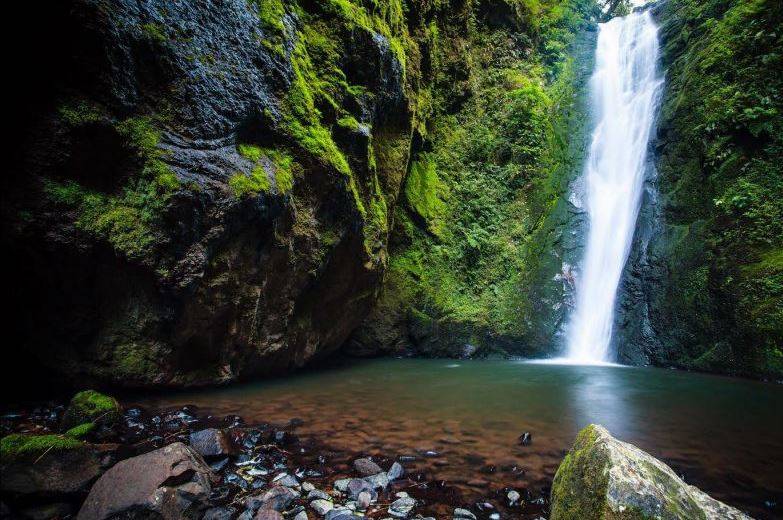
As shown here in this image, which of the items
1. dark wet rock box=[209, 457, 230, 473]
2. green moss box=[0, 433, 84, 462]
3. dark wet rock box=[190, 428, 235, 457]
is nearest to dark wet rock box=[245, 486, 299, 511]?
dark wet rock box=[209, 457, 230, 473]

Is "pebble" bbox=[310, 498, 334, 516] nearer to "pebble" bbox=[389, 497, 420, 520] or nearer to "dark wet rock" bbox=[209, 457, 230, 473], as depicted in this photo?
"pebble" bbox=[389, 497, 420, 520]

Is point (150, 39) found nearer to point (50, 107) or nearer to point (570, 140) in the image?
point (50, 107)

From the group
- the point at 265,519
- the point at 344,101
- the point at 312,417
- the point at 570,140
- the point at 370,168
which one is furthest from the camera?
the point at 570,140

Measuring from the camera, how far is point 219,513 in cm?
230

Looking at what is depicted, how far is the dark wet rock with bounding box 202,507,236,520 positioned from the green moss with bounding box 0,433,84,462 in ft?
3.49

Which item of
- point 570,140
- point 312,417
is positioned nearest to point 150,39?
point 312,417

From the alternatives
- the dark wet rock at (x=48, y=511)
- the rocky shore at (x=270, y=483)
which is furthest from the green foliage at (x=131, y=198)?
the dark wet rock at (x=48, y=511)

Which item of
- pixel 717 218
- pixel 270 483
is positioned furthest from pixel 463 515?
pixel 717 218

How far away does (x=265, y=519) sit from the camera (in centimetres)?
225

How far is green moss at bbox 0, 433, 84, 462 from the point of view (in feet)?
7.38

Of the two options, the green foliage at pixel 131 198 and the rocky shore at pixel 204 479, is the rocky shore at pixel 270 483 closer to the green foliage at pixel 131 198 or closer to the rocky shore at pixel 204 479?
the rocky shore at pixel 204 479

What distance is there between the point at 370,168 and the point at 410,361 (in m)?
→ 4.69

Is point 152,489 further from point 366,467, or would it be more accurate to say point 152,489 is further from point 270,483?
point 366,467

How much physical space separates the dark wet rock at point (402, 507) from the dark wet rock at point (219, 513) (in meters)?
1.02
